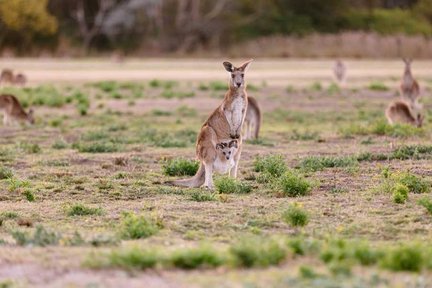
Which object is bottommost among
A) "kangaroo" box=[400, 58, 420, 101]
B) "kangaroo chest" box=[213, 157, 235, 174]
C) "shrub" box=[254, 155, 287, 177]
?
"shrub" box=[254, 155, 287, 177]

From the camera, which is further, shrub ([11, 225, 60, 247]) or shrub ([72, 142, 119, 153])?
shrub ([72, 142, 119, 153])

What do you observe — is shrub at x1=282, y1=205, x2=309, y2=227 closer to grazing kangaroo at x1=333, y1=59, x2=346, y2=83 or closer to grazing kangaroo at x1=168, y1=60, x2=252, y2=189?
grazing kangaroo at x1=168, y1=60, x2=252, y2=189

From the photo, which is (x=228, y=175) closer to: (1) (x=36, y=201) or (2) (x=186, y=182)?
(2) (x=186, y=182)

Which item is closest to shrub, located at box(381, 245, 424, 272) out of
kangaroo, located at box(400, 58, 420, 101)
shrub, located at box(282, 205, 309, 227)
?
shrub, located at box(282, 205, 309, 227)

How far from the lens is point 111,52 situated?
3209 inches

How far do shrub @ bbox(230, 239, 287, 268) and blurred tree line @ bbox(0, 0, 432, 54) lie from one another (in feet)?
232

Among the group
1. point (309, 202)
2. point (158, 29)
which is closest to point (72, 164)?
point (309, 202)

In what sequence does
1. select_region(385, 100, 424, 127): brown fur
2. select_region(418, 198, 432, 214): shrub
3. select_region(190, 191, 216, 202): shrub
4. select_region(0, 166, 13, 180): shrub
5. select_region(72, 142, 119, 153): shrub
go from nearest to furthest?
select_region(418, 198, 432, 214): shrub → select_region(190, 191, 216, 202): shrub → select_region(0, 166, 13, 180): shrub → select_region(72, 142, 119, 153): shrub → select_region(385, 100, 424, 127): brown fur

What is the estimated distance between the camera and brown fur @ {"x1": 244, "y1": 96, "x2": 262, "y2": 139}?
21812 mm

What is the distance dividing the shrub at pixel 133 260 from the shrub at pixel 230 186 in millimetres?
5622

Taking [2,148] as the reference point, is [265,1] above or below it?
above

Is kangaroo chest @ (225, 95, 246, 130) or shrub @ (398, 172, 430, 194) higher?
kangaroo chest @ (225, 95, 246, 130)

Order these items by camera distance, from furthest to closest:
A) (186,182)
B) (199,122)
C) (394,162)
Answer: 1. (199,122)
2. (394,162)
3. (186,182)

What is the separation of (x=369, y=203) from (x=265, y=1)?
7599 centimetres
